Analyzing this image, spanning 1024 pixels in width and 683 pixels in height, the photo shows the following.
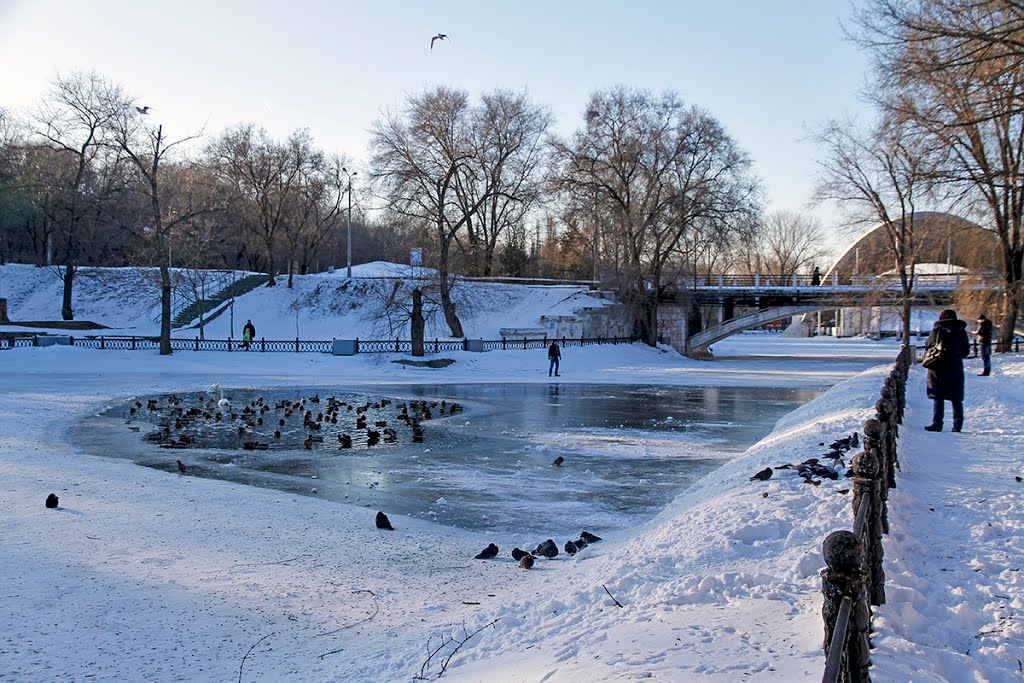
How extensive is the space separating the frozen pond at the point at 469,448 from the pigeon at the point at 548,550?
1.01 metres

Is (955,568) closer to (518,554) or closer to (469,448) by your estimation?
(518,554)

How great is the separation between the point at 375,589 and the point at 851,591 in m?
4.60

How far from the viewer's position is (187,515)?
359 inches

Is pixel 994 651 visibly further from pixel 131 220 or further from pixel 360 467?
pixel 131 220

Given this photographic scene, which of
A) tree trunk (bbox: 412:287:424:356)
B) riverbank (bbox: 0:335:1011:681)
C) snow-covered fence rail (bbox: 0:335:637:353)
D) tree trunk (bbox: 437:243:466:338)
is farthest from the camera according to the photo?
tree trunk (bbox: 437:243:466:338)


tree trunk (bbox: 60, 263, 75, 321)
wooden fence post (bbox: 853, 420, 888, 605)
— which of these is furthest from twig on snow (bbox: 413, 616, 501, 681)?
tree trunk (bbox: 60, 263, 75, 321)

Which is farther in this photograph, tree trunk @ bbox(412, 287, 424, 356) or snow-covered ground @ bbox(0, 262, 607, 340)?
snow-covered ground @ bbox(0, 262, 607, 340)

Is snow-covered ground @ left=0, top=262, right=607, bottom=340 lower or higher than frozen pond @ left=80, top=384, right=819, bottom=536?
higher

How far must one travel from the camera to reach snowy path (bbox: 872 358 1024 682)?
13.2 feet

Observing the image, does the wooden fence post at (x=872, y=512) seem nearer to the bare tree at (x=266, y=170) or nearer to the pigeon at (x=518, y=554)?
the pigeon at (x=518, y=554)

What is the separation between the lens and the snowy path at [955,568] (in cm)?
401

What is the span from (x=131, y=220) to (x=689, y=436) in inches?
2055

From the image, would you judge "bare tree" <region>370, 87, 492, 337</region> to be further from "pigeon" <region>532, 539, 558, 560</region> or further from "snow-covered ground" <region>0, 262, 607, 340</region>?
"pigeon" <region>532, 539, 558, 560</region>

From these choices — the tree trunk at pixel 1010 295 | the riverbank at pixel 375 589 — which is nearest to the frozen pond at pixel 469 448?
the riverbank at pixel 375 589
